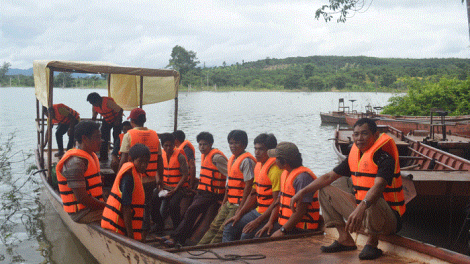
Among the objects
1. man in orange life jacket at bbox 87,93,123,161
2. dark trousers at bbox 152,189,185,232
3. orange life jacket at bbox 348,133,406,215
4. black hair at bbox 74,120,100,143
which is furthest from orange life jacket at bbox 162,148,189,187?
orange life jacket at bbox 348,133,406,215

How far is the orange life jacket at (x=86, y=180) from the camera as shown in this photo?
4.22 metres

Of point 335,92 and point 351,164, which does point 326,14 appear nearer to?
point 351,164

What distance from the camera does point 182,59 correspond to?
260ft

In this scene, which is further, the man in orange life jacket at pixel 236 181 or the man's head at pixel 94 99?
the man's head at pixel 94 99

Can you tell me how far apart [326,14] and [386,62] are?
109238 millimetres

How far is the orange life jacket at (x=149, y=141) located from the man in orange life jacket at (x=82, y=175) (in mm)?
1106

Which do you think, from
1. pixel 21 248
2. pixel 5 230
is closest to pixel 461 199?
pixel 21 248

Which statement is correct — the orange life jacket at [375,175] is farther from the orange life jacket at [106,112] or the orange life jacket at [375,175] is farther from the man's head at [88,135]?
the orange life jacket at [106,112]

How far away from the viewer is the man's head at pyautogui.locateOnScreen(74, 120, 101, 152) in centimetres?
421

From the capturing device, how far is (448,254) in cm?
318

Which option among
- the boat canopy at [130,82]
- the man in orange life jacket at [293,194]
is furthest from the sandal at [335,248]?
the boat canopy at [130,82]

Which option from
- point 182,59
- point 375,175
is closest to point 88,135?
Answer: point 375,175

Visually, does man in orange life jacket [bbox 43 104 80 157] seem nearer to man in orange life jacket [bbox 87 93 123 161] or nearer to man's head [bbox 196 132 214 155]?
man in orange life jacket [bbox 87 93 123 161]

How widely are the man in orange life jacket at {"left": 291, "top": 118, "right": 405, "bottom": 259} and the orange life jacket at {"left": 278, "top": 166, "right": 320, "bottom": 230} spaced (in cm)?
26
